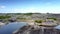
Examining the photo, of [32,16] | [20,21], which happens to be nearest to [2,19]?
[20,21]

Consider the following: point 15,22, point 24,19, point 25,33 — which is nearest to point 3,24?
point 15,22

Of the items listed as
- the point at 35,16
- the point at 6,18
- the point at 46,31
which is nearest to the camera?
the point at 46,31

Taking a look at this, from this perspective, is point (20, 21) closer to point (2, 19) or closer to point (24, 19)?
point (24, 19)

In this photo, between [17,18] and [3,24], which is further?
[3,24]

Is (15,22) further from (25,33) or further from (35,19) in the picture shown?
(25,33)

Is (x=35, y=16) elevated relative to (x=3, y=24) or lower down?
elevated

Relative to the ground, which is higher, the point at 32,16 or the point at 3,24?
the point at 32,16

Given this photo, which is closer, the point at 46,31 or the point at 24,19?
the point at 46,31

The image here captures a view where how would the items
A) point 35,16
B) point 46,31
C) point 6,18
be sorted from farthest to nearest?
point 6,18 < point 35,16 < point 46,31
